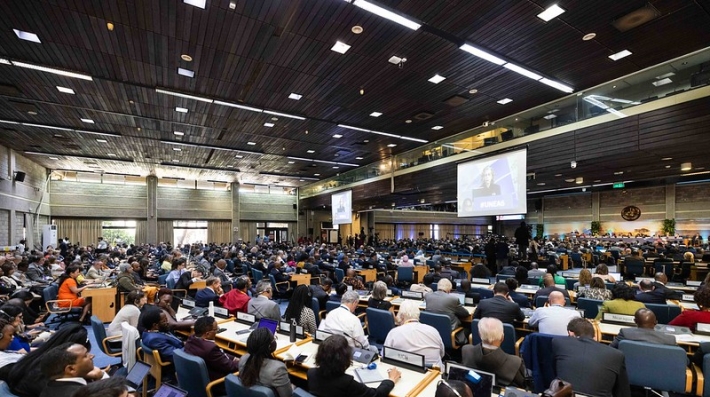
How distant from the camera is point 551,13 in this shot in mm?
5270

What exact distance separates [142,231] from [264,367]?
78.4 feet

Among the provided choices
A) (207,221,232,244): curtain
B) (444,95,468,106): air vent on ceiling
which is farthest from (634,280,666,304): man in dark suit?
(207,221,232,244): curtain

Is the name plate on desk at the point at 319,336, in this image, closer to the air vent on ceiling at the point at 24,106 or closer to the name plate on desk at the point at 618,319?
the name plate on desk at the point at 618,319

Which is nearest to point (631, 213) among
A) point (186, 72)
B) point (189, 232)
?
point (186, 72)

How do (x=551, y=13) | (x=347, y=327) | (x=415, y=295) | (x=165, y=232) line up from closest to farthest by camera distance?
(x=347, y=327), (x=551, y=13), (x=415, y=295), (x=165, y=232)

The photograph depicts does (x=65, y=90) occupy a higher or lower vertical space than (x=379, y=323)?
higher

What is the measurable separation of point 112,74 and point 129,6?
9.92ft

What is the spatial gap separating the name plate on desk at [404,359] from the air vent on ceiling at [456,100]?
7361 millimetres

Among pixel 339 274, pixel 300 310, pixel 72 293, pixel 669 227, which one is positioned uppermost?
pixel 669 227

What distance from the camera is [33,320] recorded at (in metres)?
6.12

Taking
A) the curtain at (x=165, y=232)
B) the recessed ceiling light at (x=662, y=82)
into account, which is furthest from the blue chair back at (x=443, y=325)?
the curtain at (x=165, y=232)

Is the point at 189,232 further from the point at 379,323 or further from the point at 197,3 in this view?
the point at 379,323

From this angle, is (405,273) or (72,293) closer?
(72,293)

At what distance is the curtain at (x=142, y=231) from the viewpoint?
22.3 metres
